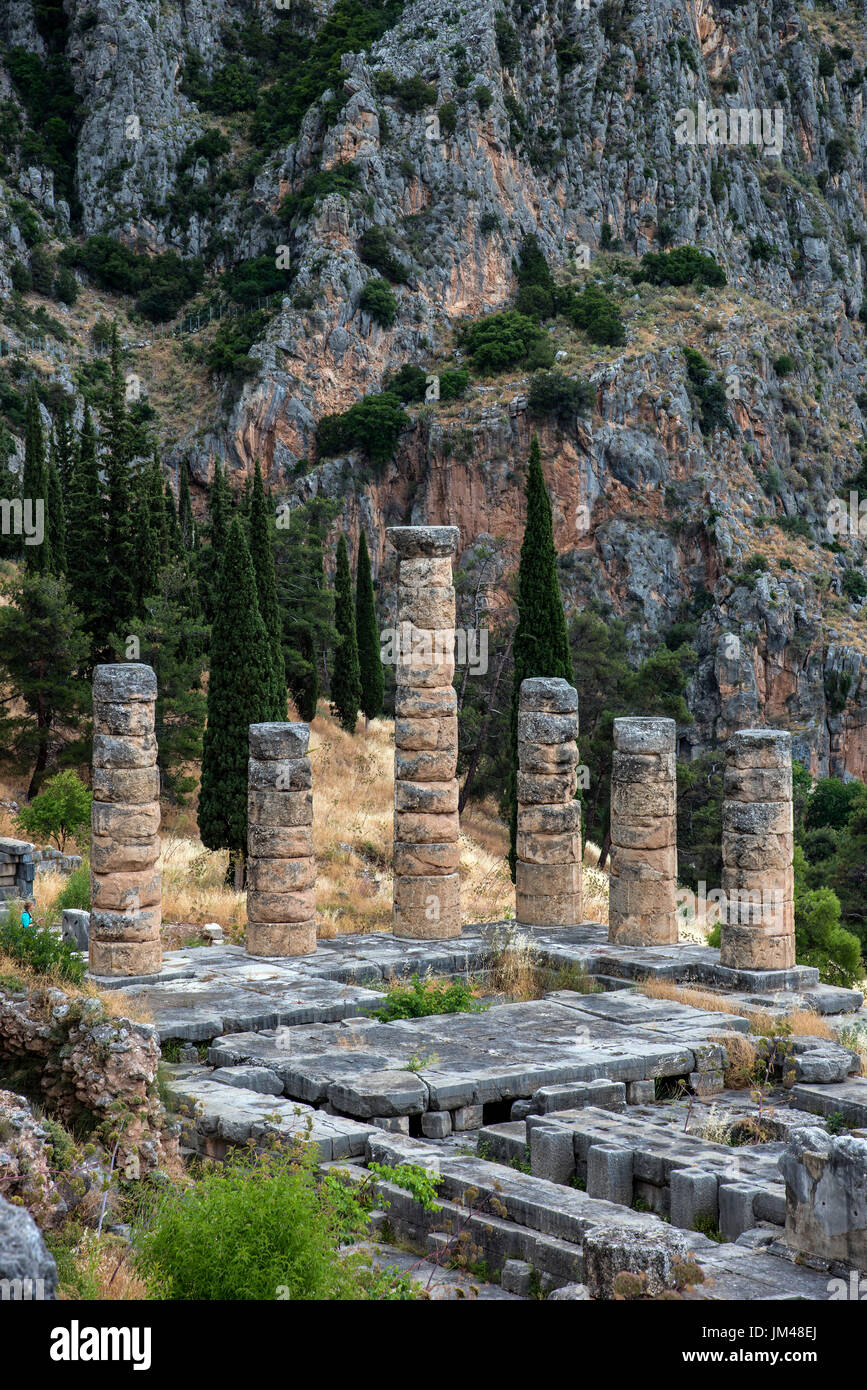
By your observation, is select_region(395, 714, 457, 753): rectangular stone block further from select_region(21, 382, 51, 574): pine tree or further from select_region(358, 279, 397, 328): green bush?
select_region(358, 279, 397, 328): green bush

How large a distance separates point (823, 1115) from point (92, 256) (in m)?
72.7

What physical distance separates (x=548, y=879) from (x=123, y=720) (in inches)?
220

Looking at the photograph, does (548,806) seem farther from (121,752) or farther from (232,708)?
(232,708)

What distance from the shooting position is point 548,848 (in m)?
18.3

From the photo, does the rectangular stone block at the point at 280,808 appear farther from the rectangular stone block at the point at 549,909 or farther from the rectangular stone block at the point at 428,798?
the rectangular stone block at the point at 549,909

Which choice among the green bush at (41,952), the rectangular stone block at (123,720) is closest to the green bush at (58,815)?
the rectangular stone block at (123,720)

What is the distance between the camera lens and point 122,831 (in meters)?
15.9

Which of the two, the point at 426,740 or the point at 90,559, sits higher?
the point at 90,559

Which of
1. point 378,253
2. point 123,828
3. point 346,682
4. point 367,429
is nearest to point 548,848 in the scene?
point 123,828

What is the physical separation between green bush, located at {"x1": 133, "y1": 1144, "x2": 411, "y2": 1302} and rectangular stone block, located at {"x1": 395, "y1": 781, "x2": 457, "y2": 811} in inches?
402

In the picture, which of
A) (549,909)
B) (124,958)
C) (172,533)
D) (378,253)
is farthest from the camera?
(378,253)

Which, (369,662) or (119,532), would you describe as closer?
(119,532)

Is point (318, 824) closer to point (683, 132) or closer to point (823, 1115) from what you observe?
point (823, 1115)
